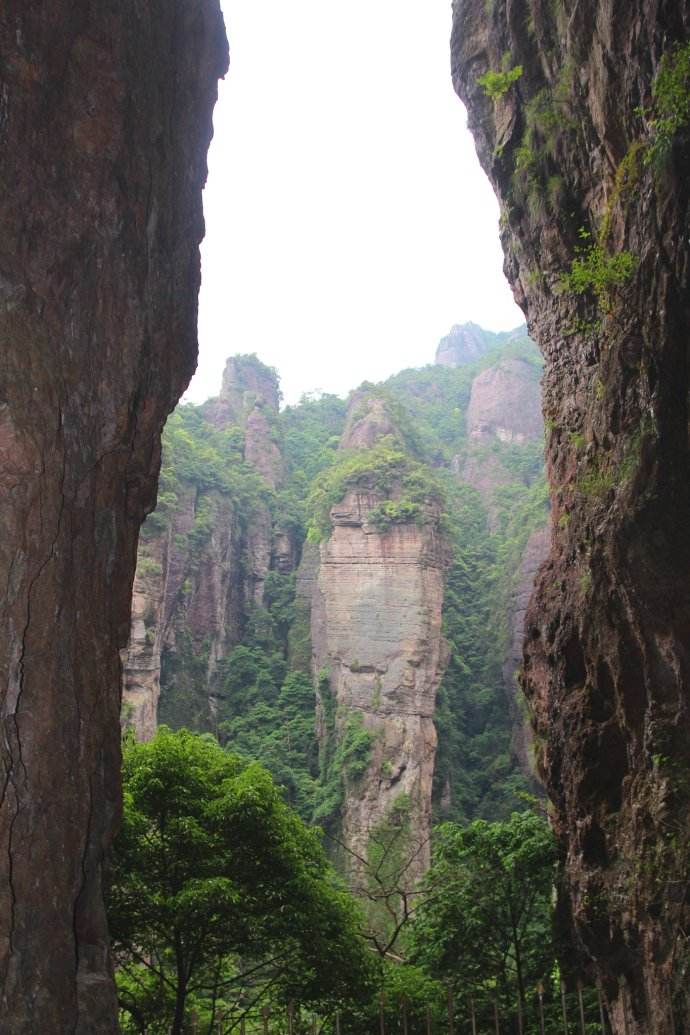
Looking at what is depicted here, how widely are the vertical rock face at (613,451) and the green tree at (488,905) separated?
0.84 metres

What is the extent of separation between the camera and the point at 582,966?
1338 cm

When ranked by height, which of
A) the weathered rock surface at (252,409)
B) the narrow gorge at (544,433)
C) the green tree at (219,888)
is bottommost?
the green tree at (219,888)

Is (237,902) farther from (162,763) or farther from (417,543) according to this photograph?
(417,543)

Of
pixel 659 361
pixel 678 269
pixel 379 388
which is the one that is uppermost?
pixel 379 388

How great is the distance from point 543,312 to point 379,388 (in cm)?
3882

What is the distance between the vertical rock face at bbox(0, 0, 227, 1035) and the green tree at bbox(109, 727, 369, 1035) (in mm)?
4003

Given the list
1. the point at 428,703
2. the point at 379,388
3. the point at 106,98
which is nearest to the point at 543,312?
the point at 106,98

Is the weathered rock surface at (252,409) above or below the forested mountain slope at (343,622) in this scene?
above

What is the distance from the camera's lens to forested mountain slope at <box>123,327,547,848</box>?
36844 mm

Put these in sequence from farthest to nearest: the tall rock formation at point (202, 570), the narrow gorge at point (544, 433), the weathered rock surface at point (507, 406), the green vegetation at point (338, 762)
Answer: the weathered rock surface at point (507, 406), the green vegetation at point (338, 762), the tall rock formation at point (202, 570), the narrow gorge at point (544, 433)

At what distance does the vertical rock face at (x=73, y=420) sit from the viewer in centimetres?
566

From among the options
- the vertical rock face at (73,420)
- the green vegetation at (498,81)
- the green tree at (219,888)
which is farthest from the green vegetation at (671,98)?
the green tree at (219,888)

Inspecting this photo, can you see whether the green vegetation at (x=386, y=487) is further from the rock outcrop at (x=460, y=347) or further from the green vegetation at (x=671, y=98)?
the rock outcrop at (x=460, y=347)

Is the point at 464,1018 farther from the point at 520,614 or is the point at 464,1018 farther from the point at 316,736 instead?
the point at 520,614
